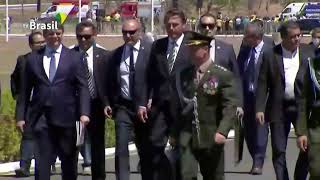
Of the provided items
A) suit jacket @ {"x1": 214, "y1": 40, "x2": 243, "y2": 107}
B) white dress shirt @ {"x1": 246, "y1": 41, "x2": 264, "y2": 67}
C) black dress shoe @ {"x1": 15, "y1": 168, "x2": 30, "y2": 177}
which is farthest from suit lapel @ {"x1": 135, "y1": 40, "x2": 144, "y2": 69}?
black dress shoe @ {"x1": 15, "y1": 168, "x2": 30, "y2": 177}

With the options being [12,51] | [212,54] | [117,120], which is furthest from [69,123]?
[12,51]

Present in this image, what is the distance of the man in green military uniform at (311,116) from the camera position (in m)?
8.95

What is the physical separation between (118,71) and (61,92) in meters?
1.08

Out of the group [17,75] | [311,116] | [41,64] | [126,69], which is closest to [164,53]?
[126,69]

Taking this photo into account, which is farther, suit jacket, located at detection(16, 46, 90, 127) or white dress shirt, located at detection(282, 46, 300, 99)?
white dress shirt, located at detection(282, 46, 300, 99)

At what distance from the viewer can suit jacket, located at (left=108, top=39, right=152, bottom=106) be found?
11414 mm

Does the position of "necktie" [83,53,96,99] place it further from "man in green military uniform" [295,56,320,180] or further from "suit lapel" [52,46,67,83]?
"man in green military uniform" [295,56,320,180]

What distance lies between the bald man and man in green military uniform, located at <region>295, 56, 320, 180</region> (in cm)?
276

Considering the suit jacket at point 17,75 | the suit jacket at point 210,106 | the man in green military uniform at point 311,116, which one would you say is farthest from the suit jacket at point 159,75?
the suit jacket at point 17,75

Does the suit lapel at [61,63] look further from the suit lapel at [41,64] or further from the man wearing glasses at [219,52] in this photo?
the man wearing glasses at [219,52]

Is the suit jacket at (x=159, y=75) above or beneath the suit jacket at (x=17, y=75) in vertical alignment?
above

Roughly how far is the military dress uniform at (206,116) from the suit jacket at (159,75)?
1.63 m

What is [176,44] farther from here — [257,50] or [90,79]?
[257,50]

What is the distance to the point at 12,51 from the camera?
47375 millimetres
